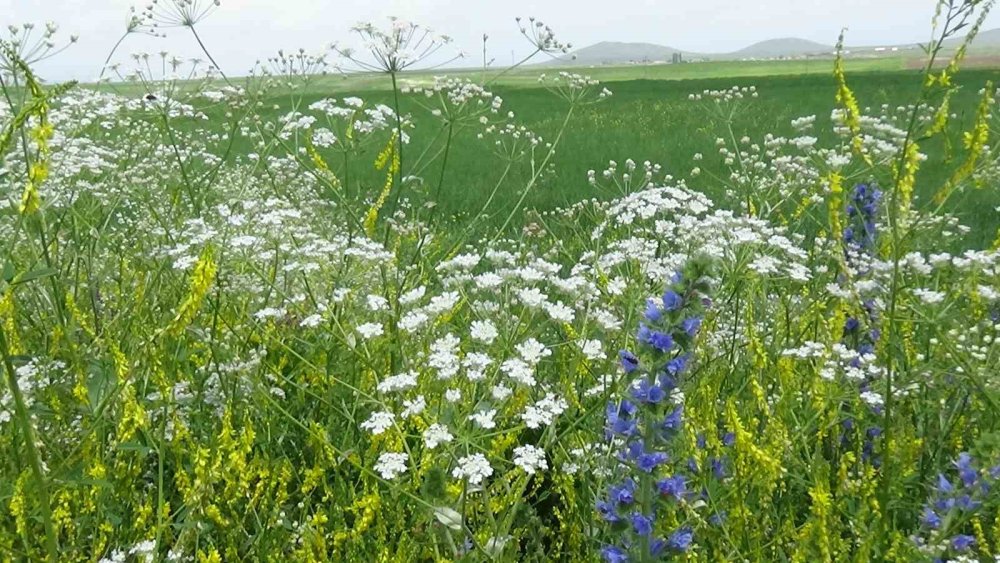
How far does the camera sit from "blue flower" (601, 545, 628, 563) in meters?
2.09

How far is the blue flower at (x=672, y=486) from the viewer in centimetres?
208

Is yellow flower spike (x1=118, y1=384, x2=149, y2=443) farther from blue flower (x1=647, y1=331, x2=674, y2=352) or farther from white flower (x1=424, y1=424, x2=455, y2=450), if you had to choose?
blue flower (x1=647, y1=331, x2=674, y2=352)

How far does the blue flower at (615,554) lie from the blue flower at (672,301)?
586 millimetres

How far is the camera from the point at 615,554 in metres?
Result: 2.10

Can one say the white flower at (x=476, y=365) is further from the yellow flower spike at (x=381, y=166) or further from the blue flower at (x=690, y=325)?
the yellow flower spike at (x=381, y=166)

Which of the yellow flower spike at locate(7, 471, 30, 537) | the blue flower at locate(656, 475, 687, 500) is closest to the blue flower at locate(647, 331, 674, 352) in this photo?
the blue flower at locate(656, 475, 687, 500)

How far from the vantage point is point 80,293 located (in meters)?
3.87

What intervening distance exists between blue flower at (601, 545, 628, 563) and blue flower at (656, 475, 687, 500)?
0.54 feet

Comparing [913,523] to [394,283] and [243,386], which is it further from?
[243,386]

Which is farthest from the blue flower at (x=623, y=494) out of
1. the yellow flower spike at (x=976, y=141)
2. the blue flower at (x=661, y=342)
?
the yellow flower spike at (x=976, y=141)

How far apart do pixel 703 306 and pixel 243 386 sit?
1575mm

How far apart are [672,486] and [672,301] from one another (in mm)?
446

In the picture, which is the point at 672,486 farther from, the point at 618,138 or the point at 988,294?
the point at 618,138

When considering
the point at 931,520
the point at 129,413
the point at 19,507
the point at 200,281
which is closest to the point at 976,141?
the point at 931,520
